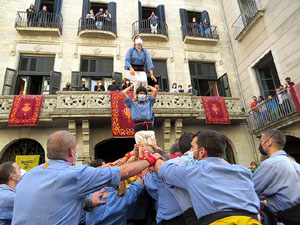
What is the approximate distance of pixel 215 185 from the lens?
1.87 metres

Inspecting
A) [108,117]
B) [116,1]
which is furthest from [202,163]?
[116,1]

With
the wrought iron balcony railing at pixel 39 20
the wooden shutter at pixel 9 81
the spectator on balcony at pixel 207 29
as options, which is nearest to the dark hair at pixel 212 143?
the wooden shutter at pixel 9 81

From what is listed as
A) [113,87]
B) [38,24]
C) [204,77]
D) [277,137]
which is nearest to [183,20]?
[204,77]

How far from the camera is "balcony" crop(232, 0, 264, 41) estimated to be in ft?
37.3

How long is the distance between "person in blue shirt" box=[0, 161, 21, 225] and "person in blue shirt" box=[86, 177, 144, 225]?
36.9 inches

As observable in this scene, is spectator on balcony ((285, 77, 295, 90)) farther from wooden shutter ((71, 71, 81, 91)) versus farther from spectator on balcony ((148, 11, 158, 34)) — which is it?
wooden shutter ((71, 71, 81, 91))

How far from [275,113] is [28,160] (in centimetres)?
1217

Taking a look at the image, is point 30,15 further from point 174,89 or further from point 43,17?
point 174,89

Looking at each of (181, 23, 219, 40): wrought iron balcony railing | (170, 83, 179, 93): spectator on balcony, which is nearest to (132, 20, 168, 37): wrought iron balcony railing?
(181, 23, 219, 40): wrought iron balcony railing

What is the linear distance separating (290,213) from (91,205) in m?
2.42

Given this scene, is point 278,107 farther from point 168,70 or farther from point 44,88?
point 44,88

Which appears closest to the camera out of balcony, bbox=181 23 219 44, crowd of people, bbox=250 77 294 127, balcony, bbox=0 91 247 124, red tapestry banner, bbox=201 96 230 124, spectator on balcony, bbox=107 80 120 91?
balcony, bbox=0 91 247 124

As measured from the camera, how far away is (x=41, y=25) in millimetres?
11867

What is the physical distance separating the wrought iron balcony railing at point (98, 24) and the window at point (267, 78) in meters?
9.10
